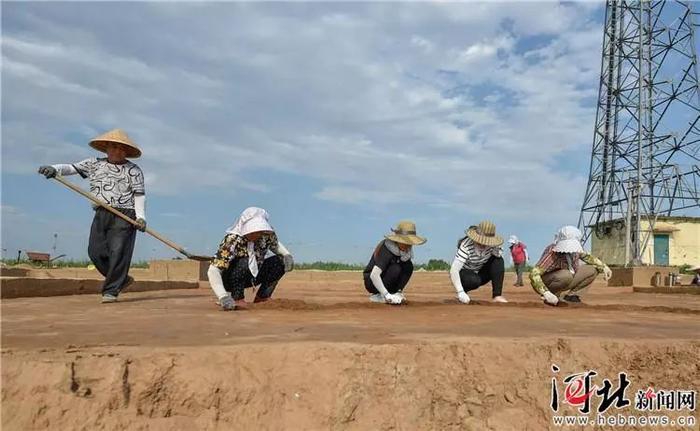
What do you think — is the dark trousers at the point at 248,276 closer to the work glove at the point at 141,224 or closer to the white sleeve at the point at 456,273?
the work glove at the point at 141,224

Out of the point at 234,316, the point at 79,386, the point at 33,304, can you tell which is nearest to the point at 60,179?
Result: the point at 33,304

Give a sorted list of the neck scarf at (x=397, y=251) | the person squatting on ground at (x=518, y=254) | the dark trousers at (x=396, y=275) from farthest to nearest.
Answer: the person squatting on ground at (x=518, y=254) < the dark trousers at (x=396, y=275) < the neck scarf at (x=397, y=251)

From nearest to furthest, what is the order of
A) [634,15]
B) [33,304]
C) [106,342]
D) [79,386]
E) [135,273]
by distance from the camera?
1. [79,386]
2. [106,342]
3. [33,304]
4. [135,273]
5. [634,15]

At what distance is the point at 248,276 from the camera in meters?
5.03

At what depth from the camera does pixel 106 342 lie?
2883 mm

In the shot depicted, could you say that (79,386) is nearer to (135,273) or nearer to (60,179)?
(60,179)

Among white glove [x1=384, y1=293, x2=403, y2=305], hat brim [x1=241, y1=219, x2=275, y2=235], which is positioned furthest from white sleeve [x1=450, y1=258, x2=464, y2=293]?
hat brim [x1=241, y1=219, x2=275, y2=235]

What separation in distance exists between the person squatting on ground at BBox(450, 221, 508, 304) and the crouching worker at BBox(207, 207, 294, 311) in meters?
1.87

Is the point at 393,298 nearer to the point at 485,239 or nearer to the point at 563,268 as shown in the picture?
the point at 485,239

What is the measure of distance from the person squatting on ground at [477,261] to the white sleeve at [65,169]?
3.81 metres

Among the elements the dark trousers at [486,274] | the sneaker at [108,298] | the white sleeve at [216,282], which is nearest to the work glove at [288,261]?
the white sleeve at [216,282]

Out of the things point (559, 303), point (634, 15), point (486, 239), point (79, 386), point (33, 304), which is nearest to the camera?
point (79, 386)

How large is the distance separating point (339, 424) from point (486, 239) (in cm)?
356

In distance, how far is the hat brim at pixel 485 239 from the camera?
5.75m
